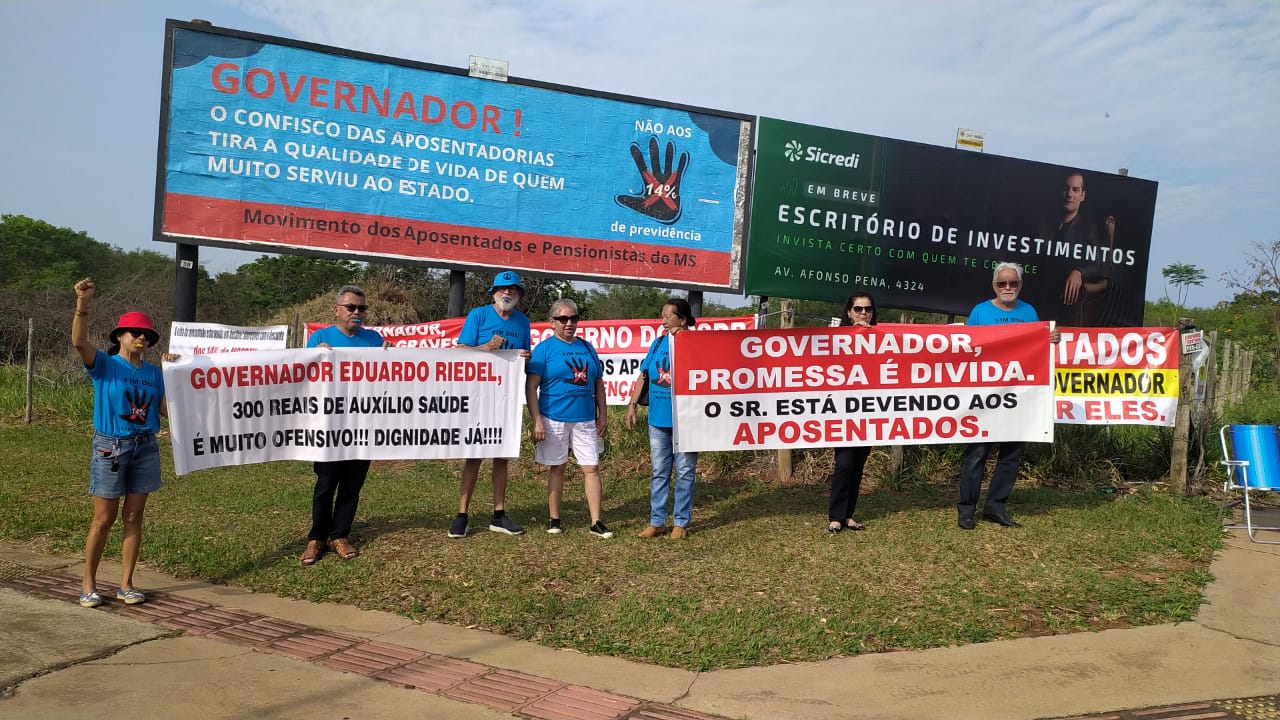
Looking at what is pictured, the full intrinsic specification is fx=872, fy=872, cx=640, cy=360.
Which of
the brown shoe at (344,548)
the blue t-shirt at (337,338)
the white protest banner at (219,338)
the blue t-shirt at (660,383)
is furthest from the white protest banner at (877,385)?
the white protest banner at (219,338)

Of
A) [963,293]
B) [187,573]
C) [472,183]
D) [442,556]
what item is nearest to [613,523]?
[442,556]

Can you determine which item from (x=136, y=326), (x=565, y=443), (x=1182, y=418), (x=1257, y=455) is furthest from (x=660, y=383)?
(x=1182, y=418)

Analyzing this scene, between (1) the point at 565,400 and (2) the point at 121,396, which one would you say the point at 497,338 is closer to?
(1) the point at 565,400

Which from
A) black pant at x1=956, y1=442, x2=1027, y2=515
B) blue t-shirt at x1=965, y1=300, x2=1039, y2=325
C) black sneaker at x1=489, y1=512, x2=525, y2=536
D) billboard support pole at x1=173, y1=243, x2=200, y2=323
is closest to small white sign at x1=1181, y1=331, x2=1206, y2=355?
blue t-shirt at x1=965, y1=300, x2=1039, y2=325

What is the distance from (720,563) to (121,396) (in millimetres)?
3831

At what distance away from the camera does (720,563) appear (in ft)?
19.3

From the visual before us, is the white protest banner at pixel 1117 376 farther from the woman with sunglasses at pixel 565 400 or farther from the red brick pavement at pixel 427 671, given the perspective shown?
the red brick pavement at pixel 427 671

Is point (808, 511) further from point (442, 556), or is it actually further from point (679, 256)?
point (679, 256)

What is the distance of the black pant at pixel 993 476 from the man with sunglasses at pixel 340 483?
4547mm

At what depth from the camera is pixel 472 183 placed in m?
10.2

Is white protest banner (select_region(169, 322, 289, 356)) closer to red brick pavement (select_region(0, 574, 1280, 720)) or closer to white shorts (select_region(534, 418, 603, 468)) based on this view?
white shorts (select_region(534, 418, 603, 468))

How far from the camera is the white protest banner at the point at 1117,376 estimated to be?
27.2 feet

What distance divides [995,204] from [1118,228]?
1.95m

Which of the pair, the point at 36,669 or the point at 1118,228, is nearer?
the point at 36,669
